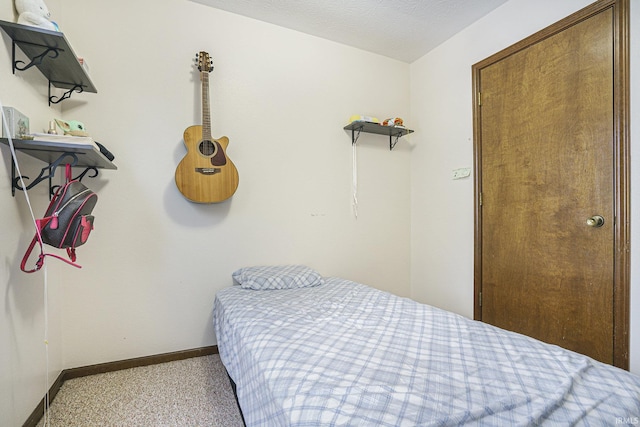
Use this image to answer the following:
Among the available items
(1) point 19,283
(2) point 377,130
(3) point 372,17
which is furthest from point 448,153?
(1) point 19,283

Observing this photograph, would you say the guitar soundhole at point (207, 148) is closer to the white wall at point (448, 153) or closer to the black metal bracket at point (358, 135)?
the black metal bracket at point (358, 135)

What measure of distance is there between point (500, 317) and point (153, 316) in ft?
8.03

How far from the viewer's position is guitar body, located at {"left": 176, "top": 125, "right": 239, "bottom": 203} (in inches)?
75.2

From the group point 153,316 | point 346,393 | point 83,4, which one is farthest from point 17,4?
point 346,393

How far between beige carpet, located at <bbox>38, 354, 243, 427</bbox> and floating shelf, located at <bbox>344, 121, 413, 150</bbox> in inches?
81.9

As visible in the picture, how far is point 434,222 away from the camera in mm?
2664

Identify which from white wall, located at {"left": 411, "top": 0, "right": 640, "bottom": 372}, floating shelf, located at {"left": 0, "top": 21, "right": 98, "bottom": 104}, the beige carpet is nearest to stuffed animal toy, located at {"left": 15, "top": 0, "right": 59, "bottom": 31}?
floating shelf, located at {"left": 0, "top": 21, "right": 98, "bottom": 104}

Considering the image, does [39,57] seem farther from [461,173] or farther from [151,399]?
[461,173]

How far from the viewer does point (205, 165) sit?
1.94 m

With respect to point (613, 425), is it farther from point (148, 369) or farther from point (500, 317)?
point (148, 369)

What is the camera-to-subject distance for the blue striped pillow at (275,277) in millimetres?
1952

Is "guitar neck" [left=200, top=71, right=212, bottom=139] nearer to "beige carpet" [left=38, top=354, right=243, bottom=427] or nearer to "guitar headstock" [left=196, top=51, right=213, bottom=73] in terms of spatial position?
"guitar headstock" [left=196, top=51, right=213, bottom=73]

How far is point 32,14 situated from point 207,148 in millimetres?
959

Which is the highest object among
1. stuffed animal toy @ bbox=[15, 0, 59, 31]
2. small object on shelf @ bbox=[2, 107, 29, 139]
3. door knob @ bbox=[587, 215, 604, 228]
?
stuffed animal toy @ bbox=[15, 0, 59, 31]
